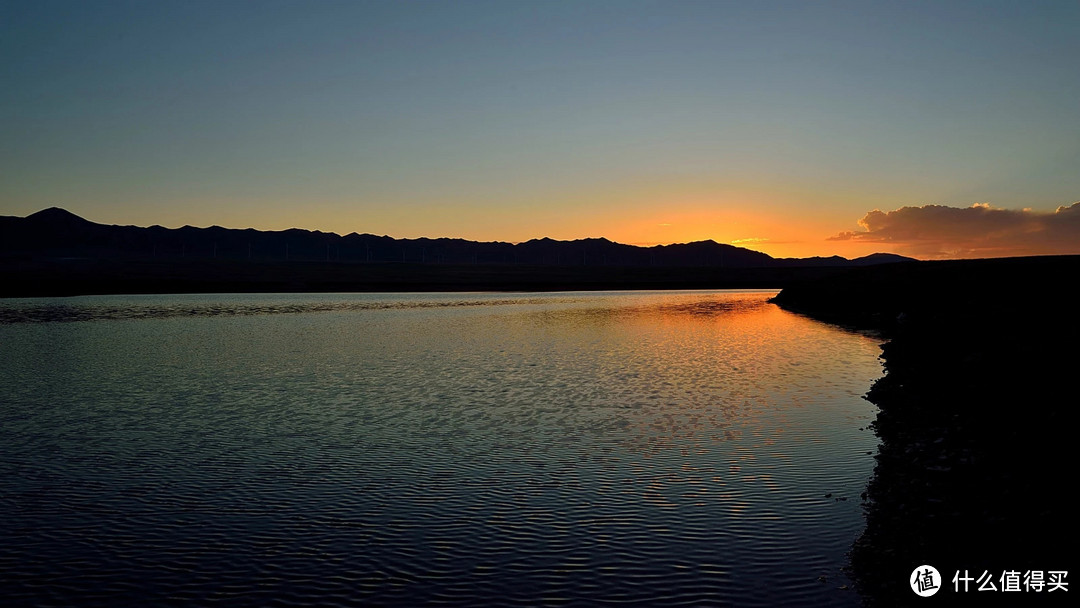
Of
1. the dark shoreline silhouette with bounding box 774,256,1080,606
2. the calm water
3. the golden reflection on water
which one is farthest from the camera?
the golden reflection on water

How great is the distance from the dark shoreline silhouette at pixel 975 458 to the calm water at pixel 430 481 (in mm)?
791

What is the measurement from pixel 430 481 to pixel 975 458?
11.7 m

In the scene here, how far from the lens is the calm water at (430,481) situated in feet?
37.3

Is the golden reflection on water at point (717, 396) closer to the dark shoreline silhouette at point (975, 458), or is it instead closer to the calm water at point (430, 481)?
the calm water at point (430, 481)

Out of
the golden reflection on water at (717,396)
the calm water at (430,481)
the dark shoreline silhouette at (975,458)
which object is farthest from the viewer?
the golden reflection on water at (717,396)

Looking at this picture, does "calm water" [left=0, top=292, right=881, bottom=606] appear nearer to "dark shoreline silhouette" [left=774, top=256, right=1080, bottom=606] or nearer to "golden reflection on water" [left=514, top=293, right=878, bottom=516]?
"golden reflection on water" [left=514, top=293, right=878, bottom=516]

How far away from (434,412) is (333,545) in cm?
1224

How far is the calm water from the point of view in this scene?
11375 millimetres

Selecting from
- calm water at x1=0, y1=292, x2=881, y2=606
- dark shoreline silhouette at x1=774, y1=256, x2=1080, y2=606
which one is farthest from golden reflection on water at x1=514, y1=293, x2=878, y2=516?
dark shoreline silhouette at x1=774, y1=256, x2=1080, y2=606

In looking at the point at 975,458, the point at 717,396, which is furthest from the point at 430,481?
the point at 717,396

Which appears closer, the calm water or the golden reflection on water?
the calm water

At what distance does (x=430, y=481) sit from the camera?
16.8m

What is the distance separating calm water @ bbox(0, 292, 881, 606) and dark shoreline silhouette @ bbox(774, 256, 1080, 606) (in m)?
0.79

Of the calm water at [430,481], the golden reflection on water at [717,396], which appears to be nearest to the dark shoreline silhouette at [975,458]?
the calm water at [430,481]
